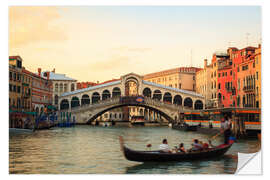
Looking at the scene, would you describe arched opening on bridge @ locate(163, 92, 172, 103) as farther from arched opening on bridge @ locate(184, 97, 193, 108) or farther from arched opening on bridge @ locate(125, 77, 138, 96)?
arched opening on bridge @ locate(125, 77, 138, 96)

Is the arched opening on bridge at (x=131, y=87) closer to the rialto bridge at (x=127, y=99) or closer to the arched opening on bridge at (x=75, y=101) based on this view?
the rialto bridge at (x=127, y=99)

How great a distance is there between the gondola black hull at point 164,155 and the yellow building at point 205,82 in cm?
1659

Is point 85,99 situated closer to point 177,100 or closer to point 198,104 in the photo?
point 177,100

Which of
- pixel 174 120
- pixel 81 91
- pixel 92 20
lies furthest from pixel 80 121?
pixel 92 20

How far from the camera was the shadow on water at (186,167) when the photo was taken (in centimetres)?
824

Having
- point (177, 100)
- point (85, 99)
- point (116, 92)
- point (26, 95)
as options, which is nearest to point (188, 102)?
point (177, 100)

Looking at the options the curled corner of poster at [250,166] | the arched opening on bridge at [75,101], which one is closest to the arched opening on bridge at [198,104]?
the arched opening on bridge at [75,101]

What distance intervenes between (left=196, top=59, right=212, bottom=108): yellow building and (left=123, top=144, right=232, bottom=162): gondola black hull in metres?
16.6

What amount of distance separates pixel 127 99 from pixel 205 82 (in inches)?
209
